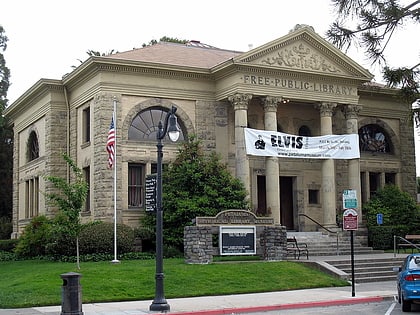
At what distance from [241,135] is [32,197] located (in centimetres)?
1552

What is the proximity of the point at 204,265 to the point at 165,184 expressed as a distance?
817 cm

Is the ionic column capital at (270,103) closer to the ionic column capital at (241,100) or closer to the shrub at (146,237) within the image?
the ionic column capital at (241,100)

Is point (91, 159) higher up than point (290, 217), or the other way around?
point (91, 159)

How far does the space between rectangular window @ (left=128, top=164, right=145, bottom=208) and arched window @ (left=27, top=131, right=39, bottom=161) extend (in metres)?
9.80

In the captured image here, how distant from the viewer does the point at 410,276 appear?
1641 centimetres

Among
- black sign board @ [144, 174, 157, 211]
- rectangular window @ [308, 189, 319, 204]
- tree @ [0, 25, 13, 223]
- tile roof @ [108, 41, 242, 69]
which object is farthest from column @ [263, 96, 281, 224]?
tree @ [0, 25, 13, 223]

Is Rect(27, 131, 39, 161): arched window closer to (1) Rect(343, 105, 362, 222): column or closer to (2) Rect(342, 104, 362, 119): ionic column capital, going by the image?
(2) Rect(342, 104, 362, 119): ionic column capital

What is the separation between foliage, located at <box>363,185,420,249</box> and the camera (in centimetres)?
3528

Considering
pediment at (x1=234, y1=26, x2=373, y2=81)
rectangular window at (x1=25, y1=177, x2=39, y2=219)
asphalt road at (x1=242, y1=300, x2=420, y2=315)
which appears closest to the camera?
asphalt road at (x1=242, y1=300, x2=420, y2=315)

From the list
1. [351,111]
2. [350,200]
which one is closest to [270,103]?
[351,111]

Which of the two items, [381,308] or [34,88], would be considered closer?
[381,308]

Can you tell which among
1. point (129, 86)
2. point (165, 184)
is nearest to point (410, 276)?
point (165, 184)

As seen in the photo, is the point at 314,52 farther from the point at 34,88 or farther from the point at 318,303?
the point at 318,303

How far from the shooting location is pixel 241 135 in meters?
33.7
